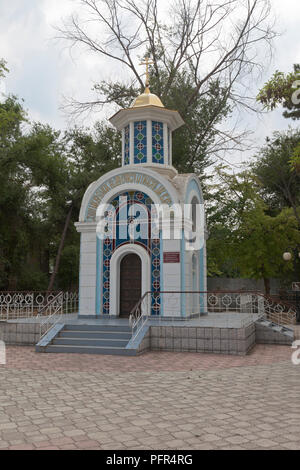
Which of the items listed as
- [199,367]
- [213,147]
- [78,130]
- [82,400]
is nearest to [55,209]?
[78,130]

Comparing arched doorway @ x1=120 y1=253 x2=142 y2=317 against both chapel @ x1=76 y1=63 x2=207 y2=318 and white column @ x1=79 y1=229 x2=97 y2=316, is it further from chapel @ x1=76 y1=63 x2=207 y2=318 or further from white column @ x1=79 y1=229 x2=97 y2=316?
white column @ x1=79 y1=229 x2=97 y2=316

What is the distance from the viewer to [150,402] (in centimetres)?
569

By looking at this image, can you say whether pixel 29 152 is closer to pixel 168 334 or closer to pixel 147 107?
pixel 147 107

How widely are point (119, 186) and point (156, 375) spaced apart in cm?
688

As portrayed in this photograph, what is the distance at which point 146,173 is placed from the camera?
1249 cm

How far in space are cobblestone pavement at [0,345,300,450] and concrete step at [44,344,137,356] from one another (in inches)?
13.1

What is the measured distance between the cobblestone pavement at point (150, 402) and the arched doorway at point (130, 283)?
11.5ft

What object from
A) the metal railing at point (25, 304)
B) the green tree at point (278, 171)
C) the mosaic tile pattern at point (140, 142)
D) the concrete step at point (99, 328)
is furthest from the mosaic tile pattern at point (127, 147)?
the green tree at point (278, 171)

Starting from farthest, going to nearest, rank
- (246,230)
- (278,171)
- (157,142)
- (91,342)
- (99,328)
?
1. (278,171)
2. (246,230)
3. (157,142)
4. (99,328)
5. (91,342)

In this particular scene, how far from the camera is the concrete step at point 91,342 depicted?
9778 millimetres

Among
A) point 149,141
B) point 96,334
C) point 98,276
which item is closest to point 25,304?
point 98,276

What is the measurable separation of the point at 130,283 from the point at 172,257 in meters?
1.74

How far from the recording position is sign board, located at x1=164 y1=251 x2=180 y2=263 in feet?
38.8

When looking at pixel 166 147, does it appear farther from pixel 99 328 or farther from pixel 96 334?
pixel 96 334
